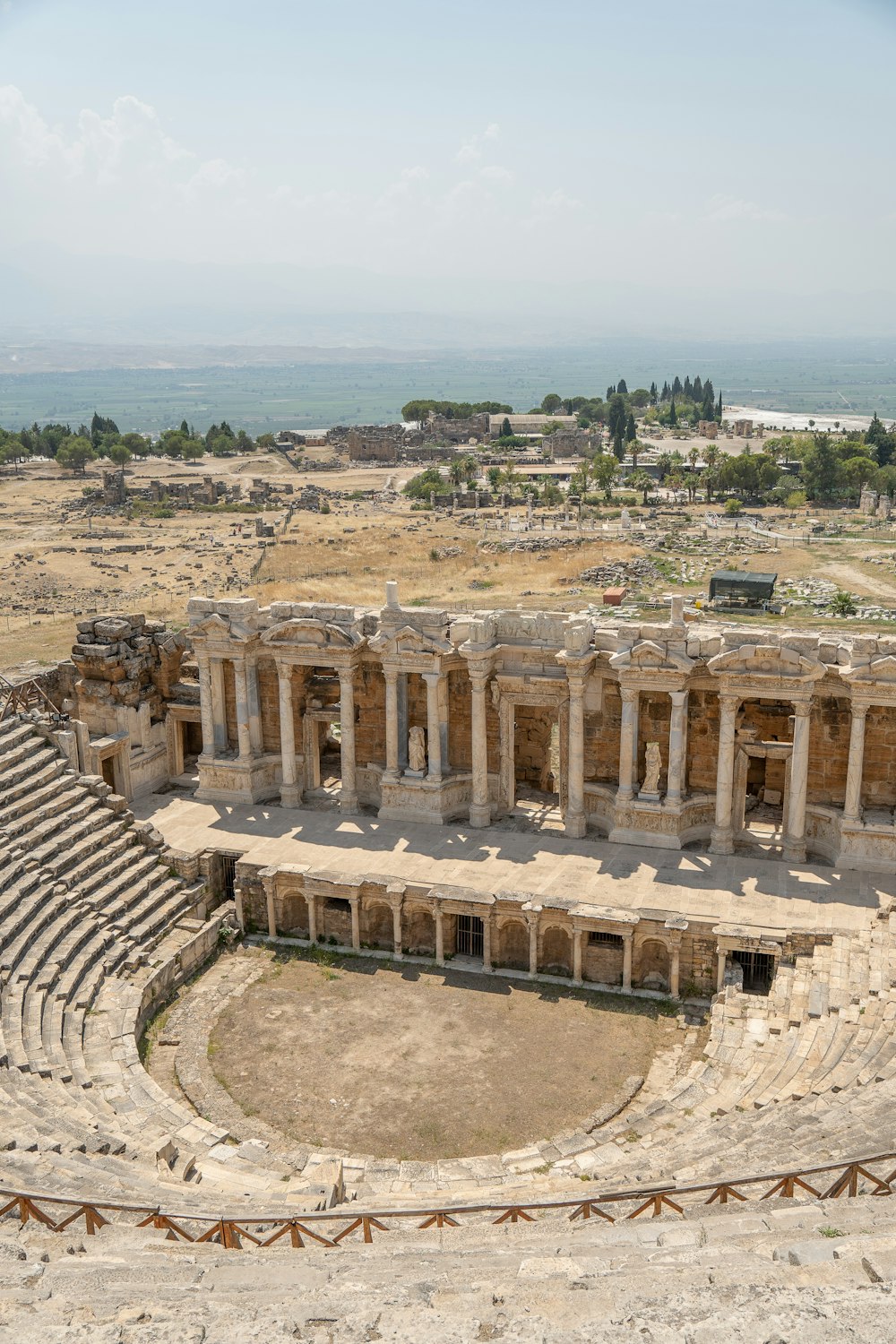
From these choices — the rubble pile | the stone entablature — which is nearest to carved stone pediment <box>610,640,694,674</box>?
the stone entablature

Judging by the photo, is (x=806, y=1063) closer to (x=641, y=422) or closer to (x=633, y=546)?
(x=633, y=546)

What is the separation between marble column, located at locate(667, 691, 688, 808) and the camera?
25734 mm

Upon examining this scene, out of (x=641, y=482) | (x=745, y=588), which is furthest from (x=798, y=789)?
(x=641, y=482)

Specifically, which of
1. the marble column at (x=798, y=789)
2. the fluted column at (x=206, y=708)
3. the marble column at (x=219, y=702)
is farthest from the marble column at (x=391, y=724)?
the marble column at (x=798, y=789)

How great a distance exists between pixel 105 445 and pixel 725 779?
440 ft

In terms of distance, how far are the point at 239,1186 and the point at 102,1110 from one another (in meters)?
3.02

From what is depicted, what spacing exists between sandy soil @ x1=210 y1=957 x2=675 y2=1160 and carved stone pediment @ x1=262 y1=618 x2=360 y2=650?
7736 mm

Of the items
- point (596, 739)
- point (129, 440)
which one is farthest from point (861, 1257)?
point (129, 440)

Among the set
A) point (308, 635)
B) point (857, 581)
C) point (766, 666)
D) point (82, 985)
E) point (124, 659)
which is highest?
point (766, 666)

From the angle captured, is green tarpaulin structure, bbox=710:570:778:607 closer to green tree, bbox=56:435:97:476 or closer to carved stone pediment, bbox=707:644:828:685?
carved stone pediment, bbox=707:644:828:685

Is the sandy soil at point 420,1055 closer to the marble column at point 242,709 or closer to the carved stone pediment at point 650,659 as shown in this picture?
the marble column at point 242,709

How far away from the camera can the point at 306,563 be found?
7025 cm

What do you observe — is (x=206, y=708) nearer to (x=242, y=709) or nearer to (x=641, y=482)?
(x=242, y=709)

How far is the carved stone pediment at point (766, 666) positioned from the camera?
2431cm
